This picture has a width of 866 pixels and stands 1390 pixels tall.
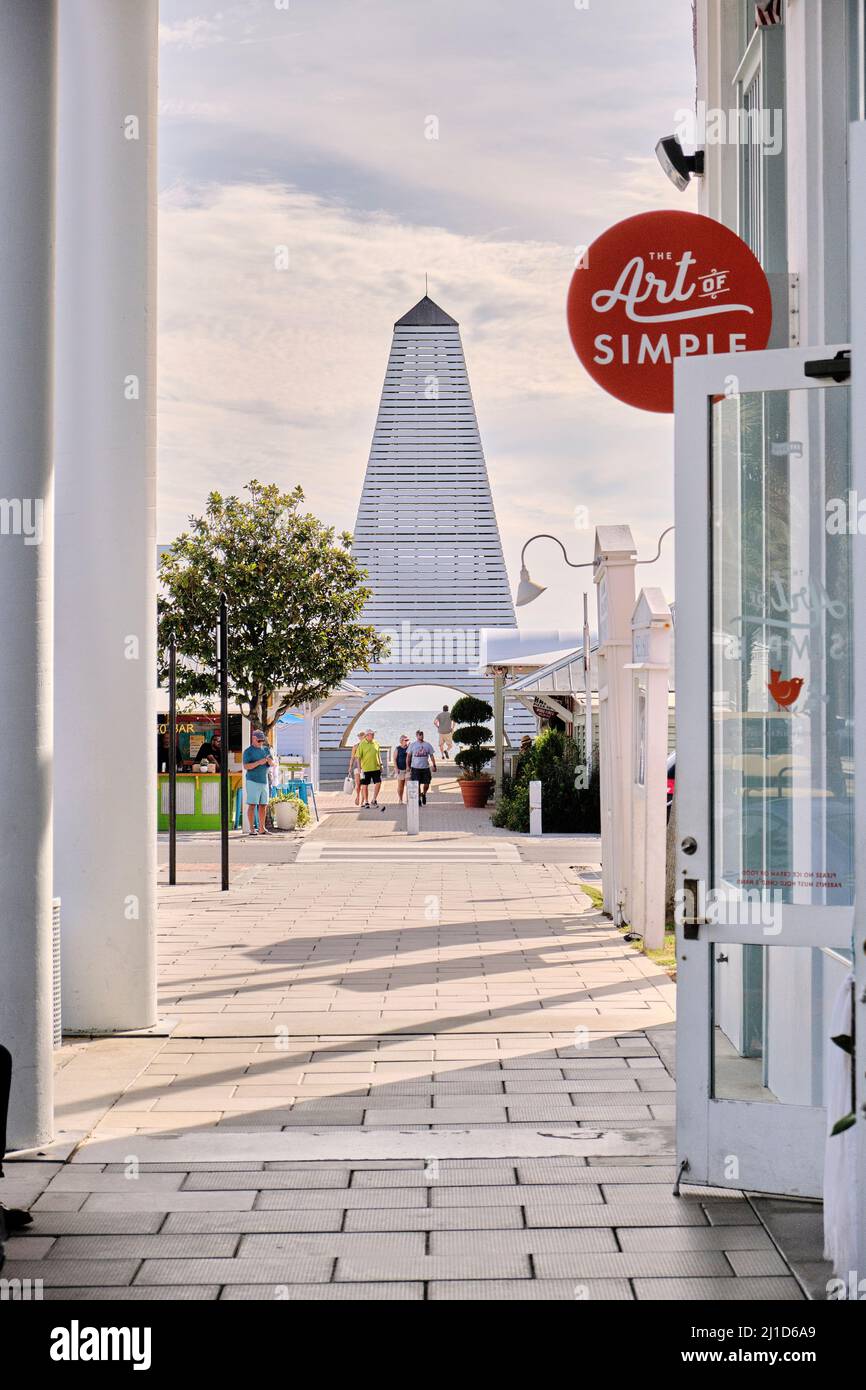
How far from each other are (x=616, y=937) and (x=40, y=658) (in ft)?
19.8

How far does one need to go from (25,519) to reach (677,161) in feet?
13.8

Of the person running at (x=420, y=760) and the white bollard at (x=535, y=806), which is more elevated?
the person running at (x=420, y=760)

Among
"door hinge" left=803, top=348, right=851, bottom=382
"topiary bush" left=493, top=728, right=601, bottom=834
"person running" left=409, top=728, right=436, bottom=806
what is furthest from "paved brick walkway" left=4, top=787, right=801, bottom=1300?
"person running" left=409, top=728, right=436, bottom=806

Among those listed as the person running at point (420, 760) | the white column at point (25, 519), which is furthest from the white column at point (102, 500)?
the person running at point (420, 760)

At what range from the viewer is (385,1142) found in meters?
4.78

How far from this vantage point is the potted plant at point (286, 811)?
2005cm

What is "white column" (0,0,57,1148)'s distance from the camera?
4629mm

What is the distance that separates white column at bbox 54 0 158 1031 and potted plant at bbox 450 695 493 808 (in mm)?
20250

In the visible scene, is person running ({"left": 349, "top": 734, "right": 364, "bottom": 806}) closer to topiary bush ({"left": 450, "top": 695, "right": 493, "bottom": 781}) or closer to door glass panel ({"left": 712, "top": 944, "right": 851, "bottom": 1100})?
topiary bush ({"left": 450, "top": 695, "right": 493, "bottom": 781})

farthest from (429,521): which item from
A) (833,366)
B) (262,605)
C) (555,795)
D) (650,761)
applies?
(833,366)

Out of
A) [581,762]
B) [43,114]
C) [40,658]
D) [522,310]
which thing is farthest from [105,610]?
[581,762]

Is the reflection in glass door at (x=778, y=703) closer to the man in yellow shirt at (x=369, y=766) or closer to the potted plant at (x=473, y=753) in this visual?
the man in yellow shirt at (x=369, y=766)

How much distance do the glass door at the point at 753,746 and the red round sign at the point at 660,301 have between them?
2.31 ft

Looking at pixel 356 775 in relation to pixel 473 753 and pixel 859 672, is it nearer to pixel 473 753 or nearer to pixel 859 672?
pixel 473 753
